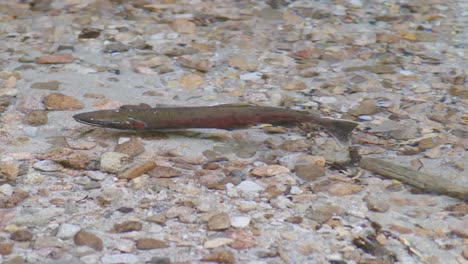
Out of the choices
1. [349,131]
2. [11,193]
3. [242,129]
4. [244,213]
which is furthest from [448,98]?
[11,193]

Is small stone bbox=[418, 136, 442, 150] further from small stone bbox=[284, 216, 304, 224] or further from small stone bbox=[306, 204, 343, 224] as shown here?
small stone bbox=[284, 216, 304, 224]

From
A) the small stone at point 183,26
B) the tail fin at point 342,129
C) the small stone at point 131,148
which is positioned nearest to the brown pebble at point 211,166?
the small stone at point 131,148

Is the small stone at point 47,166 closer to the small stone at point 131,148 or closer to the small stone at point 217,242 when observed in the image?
the small stone at point 131,148

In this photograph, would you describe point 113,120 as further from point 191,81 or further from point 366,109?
point 366,109

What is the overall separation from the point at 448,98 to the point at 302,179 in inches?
40.2

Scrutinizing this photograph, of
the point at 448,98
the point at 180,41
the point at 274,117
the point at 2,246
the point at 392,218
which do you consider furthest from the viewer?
the point at 180,41

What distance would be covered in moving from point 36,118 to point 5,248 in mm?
954

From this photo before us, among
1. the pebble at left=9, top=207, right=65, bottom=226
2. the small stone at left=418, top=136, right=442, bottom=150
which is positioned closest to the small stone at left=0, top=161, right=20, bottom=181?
the pebble at left=9, top=207, right=65, bottom=226

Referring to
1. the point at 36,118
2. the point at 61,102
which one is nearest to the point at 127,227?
the point at 36,118

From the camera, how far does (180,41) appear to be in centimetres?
411

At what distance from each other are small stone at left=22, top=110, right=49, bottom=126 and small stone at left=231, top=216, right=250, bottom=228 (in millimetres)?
1034

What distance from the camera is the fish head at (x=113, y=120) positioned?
9.91 feet

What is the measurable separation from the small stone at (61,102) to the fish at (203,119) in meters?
0.30

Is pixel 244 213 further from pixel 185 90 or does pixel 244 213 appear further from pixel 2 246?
pixel 185 90
